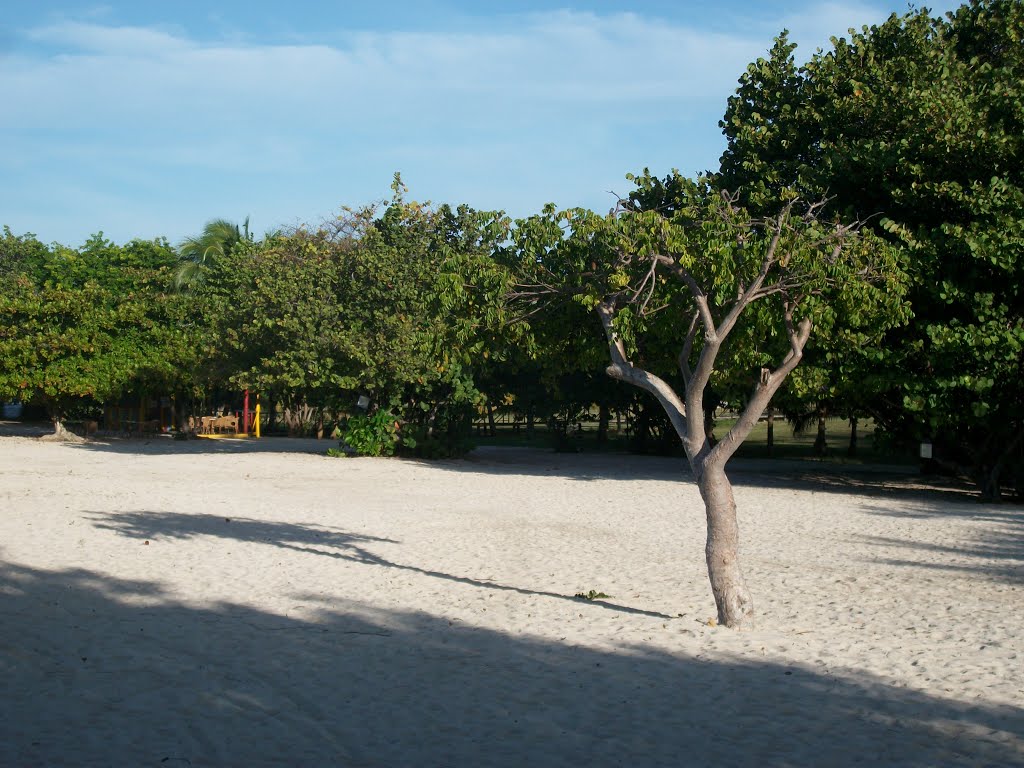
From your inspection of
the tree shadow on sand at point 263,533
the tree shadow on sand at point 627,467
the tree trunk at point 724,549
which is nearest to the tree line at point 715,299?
the tree trunk at point 724,549

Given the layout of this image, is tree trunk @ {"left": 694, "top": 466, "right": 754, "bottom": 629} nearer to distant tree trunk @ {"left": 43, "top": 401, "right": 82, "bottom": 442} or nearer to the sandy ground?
the sandy ground

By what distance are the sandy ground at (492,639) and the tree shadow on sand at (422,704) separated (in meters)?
0.02

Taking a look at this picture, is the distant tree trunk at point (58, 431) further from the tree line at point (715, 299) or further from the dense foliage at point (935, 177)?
the dense foliage at point (935, 177)

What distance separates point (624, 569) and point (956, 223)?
39.7 feet

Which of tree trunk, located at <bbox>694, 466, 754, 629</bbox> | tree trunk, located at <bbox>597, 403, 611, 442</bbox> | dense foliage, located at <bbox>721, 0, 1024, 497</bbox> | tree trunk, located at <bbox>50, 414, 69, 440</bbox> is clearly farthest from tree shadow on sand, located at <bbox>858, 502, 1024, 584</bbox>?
tree trunk, located at <bbox>50, 414, 69, 440</bbox>

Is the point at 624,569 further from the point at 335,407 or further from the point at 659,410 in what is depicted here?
the point at 659,410

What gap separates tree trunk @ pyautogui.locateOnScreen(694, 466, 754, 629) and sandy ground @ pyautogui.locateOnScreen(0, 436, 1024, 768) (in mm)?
299

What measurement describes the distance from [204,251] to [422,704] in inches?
1578

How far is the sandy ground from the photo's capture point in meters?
5.75

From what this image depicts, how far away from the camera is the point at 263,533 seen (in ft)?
46.2

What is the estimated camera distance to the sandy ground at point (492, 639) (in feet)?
18.9

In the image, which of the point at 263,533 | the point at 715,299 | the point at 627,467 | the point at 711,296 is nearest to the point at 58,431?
the point at 627,467

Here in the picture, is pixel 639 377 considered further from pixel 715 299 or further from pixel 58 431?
pixel 58 431

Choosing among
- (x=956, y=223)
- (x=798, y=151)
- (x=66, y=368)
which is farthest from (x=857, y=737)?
(x=66, y=368)
